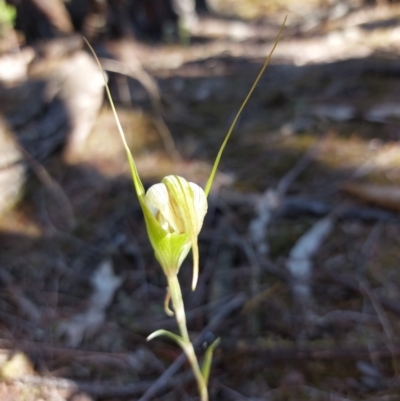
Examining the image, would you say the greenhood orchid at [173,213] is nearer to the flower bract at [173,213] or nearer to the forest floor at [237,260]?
the flower bract at [173,213]

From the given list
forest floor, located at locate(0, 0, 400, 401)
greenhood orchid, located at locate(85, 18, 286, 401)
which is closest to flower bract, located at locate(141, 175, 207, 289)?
greenhood orchid, located at locate(85, 18, 286, 401)

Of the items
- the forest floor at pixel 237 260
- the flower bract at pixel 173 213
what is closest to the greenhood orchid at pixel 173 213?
the flower bract at pixel 173 213

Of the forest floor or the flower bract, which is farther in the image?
the forest floor

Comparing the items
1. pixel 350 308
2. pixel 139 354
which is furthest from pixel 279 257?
pixel 139 354

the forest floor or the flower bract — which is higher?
the flower bract

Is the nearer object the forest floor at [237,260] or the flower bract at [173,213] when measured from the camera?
the flower bract at [173,213]

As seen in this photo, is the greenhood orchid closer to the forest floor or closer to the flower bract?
the flower bract

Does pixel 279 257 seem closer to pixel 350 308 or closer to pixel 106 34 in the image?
pixel 350 308

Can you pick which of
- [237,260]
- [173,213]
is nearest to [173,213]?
[173,213]
